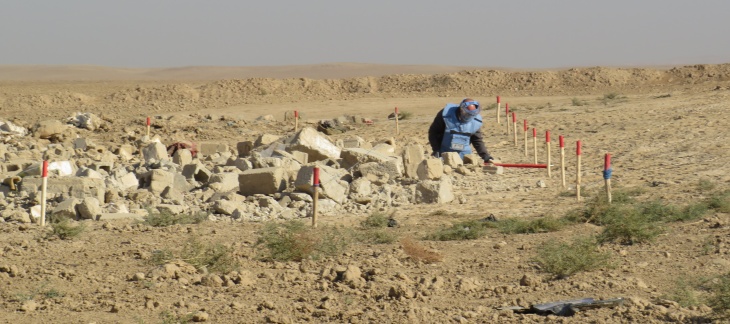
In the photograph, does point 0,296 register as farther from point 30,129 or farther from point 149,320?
point 30,129

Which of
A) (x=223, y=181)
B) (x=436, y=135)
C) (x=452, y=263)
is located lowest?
(x=452, y=263)

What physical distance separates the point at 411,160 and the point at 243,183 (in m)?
2.44

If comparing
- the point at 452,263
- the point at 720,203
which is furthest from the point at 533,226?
the point at 720,203

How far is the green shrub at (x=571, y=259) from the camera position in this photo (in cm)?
829

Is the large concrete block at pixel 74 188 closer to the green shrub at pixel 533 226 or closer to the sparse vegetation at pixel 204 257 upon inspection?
the sparse vegetation at pixel 204 257

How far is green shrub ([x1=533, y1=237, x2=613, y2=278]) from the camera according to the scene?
8289 mm

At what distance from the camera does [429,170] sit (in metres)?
14.4

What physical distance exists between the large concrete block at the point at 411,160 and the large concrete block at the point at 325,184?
4.25ft

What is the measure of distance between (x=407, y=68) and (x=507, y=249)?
9221 cm

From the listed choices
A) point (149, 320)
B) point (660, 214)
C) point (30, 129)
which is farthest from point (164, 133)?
point (149, 320)

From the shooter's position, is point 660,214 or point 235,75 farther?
point 235,75

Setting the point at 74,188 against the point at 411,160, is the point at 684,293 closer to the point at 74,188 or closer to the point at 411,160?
the point at 411,160

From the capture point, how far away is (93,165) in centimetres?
1602

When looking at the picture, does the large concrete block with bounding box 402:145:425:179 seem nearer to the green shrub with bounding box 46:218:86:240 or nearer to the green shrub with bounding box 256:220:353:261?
the green shrub with bounding box 256:220:353:261
